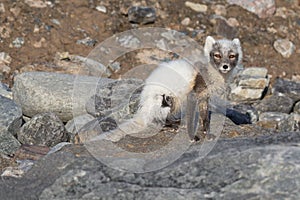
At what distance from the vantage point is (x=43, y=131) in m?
9.72

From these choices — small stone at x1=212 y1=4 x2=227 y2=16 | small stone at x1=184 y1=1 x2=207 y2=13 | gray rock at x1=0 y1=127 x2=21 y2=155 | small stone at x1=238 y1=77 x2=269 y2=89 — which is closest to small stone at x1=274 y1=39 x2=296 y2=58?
small stone at x1=212 y1=4 x2=227 y2=16

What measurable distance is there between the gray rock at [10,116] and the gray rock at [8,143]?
0.30ft

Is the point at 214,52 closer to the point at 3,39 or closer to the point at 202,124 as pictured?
the point at 202,124

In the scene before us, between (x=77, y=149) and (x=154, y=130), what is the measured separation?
4.92 ft

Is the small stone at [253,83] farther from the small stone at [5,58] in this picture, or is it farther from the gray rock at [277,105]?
the small stone at [5,58]

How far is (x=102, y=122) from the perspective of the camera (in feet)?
31.7

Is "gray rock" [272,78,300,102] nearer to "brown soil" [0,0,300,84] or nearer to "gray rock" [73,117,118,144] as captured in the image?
"brown soil" [0,0,300,84]

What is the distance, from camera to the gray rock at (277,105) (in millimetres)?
12641

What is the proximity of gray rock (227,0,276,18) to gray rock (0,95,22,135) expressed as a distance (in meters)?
7.91

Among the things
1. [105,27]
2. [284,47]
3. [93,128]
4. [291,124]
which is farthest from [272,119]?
[105,27]

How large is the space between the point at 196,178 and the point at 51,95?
5.24 metres

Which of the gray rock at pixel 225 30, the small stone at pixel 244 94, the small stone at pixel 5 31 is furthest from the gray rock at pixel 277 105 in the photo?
the small stone at pixel 5 31

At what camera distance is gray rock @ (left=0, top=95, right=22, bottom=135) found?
9.85 m

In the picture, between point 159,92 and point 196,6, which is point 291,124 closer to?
point 159,92
